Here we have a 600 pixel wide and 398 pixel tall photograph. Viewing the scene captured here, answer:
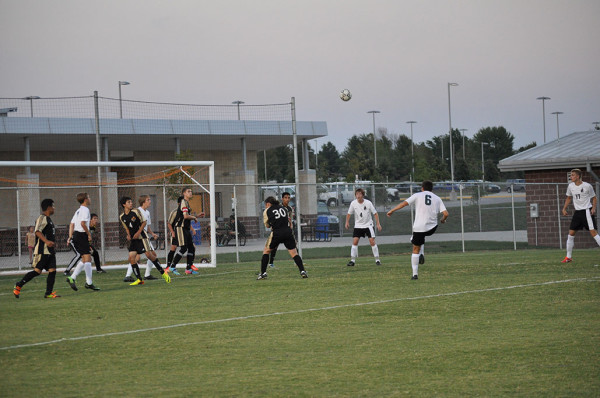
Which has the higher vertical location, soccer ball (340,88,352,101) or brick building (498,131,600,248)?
soccer ball (340,88,352,101)

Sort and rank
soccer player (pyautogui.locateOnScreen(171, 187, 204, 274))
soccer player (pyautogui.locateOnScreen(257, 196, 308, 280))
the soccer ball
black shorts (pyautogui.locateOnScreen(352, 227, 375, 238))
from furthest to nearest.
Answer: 1. the soccer ball
2. black shorts (pyautogui.locateOnScreen(352, 227, 375, 238))
3. soccer player (pyautogui.locateOnScreen(171, 187, 204, 274))
4. soccer player (pyautogui.locateOnScreen(257, 196, 308, 280))

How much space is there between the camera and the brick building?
2827 centimetres

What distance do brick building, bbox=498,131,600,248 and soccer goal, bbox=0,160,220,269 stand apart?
1286 cm

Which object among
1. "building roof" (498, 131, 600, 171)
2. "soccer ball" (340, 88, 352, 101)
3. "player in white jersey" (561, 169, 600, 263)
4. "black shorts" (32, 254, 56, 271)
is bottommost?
"black shorts" (32, 254, 56, 271)

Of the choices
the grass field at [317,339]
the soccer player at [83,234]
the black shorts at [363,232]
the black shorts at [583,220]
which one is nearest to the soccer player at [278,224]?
the grass field at [317,339]

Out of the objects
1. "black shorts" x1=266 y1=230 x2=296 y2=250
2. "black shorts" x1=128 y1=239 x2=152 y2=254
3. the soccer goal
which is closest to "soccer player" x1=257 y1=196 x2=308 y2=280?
"black shorts" x1=266 y1=230 x2=296 y2=250

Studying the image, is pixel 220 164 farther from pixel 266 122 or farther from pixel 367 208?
pixel 367 208

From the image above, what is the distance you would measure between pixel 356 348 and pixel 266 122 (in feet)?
108

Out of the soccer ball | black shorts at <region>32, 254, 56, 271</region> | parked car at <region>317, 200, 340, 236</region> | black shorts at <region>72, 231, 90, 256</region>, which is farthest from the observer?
parked car at <region>317, 200, 340, 236</region>

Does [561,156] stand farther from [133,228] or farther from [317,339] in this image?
[317,339]

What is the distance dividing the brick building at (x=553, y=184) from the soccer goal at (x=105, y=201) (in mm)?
12859

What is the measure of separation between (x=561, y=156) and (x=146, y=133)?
64.2 ft

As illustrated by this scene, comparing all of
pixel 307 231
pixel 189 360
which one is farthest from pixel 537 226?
pixel 189 360

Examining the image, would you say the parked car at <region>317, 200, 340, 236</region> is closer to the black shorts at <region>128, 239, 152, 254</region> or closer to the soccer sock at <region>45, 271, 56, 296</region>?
the black shorts at <region>128, 239, 152, 254</region>
